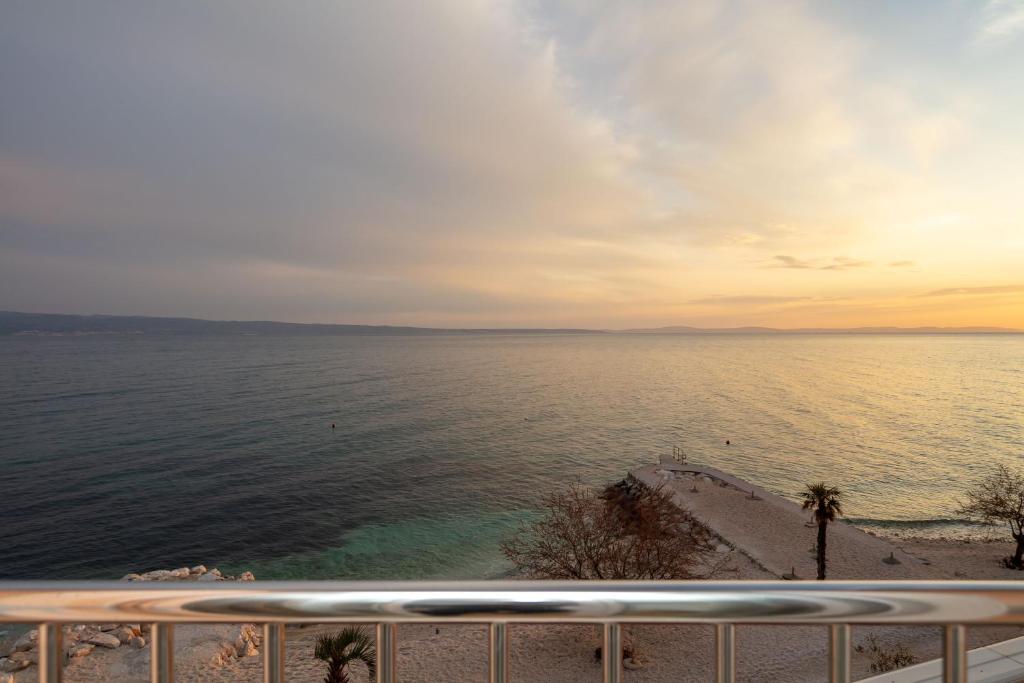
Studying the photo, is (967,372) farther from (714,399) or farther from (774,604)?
(774,604)

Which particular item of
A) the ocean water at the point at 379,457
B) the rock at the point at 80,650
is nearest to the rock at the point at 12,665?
the rock at the point at 80,650

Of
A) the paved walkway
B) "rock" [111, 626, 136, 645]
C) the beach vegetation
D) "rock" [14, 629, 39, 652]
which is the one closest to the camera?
the beach vegetation

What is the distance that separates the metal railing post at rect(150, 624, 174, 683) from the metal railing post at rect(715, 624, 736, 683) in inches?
68.1

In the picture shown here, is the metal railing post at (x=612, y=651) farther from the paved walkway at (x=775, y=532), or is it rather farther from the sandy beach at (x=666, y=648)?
the paved walkway at (x=775, y=532)

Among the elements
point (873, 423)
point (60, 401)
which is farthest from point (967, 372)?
point (60, 401)

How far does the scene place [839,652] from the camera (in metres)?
1.50

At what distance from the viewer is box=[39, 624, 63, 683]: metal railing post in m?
1.43

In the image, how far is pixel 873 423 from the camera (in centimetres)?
5756

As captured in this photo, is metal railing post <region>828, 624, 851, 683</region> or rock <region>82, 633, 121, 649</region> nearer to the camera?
metal railing post <region>828, 624, 851, 683</region>

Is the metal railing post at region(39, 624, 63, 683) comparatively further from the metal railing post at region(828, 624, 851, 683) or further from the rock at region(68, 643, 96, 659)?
the rock at region(68, 643, 96, 659)

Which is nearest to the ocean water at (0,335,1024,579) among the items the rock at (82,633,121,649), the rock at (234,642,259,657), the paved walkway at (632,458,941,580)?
the paved walkway at (632,458,941,580)

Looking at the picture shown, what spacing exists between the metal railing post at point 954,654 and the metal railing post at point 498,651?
53.8 inches

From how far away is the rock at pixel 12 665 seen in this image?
12508 millimetres

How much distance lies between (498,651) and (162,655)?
105 cm
